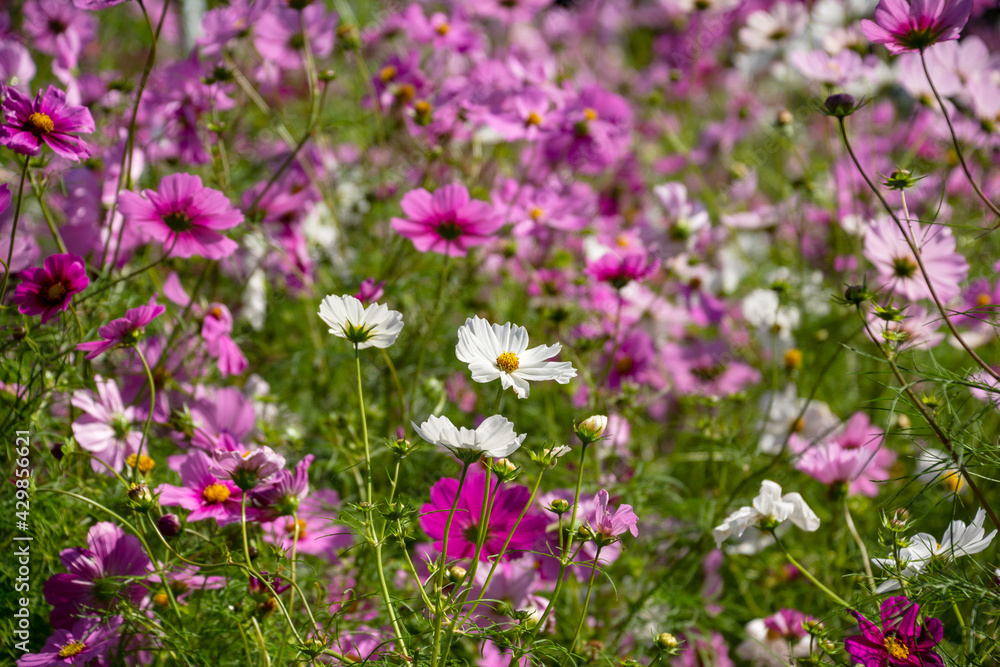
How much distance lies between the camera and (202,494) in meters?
0.74

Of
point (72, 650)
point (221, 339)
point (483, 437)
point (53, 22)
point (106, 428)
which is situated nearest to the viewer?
point (483, 437)

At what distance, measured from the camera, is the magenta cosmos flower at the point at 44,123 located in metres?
0.69

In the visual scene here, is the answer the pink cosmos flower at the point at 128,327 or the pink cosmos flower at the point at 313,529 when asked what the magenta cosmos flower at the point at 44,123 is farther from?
the pink cosmos flower at the point at 313,529

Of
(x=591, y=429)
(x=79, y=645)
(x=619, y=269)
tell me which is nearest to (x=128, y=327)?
(x=79, y=645)

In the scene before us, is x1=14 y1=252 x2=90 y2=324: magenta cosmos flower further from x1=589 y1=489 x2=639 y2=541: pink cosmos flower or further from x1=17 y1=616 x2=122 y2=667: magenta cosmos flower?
x1=589 y1=489 x2=639 y2=541: pink cosmos flower

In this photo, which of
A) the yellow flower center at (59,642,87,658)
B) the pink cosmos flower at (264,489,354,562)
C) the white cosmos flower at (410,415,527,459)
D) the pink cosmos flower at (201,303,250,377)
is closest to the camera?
the white cosmos flower at (410,415,527,459)

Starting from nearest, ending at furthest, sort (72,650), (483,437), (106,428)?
(483,437)
(72,650)
(106,428)

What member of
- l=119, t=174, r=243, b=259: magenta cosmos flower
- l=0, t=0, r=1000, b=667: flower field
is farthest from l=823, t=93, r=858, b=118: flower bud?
l=119, t=174, r=243, b=259: magenta cosmos flower

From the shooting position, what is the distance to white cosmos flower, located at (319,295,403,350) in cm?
64

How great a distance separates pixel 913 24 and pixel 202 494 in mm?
807

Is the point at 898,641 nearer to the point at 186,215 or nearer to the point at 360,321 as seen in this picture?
the point at 360,321

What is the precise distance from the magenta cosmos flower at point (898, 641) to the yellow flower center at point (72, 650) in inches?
26.2

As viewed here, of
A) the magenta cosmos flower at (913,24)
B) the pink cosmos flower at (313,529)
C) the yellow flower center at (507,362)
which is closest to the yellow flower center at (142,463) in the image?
the pink cosmos flower at (313,529)

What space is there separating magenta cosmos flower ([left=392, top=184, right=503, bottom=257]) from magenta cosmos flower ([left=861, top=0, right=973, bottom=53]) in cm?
42
